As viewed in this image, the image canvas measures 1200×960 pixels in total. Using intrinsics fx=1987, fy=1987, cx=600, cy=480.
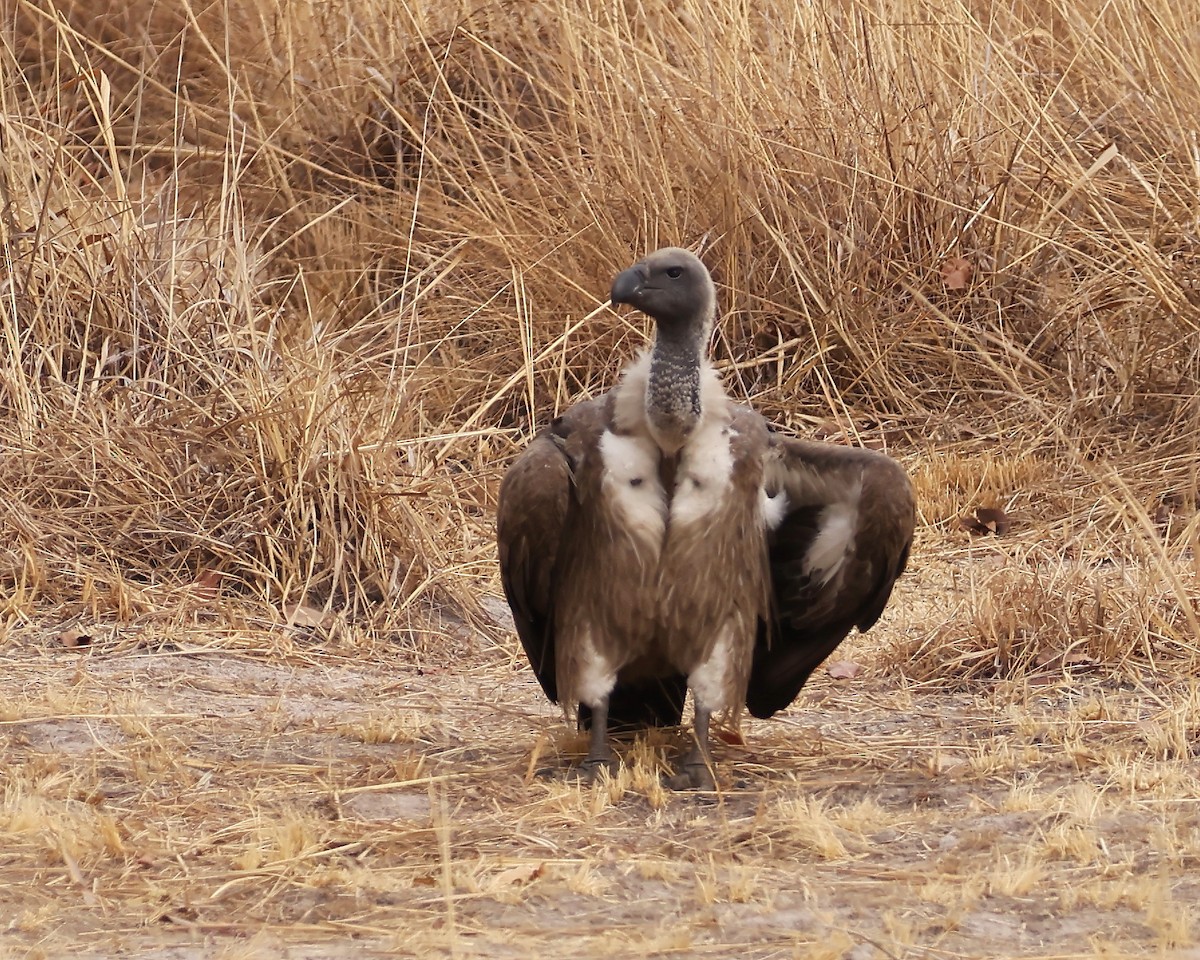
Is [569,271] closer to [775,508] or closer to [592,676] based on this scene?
[775,508]

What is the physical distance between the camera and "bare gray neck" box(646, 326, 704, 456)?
4.08m

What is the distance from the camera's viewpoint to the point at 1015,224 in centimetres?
714

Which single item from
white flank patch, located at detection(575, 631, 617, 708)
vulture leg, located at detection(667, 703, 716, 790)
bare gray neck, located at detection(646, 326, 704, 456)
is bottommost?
vulture leg, located at detection(667, 703, 716, 790)

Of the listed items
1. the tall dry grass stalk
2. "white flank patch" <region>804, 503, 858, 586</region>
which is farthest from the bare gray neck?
the tall dry grass stalk

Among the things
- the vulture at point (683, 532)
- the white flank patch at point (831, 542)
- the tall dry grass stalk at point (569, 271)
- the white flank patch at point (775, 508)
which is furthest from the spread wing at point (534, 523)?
the tall dry grass stalk at point (569, 271)

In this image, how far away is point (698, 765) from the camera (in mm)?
4195

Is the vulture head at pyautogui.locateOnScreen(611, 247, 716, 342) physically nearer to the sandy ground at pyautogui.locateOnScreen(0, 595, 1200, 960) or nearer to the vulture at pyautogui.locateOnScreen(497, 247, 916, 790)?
the vulture at pyautogui.locateOnScreen(497, 247, 916, 790)

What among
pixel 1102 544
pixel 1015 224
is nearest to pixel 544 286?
pixel 1015 224

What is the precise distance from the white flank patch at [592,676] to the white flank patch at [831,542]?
50 centimetres

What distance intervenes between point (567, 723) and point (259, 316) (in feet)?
7.76

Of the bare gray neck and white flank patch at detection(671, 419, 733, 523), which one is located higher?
the bare gray neck

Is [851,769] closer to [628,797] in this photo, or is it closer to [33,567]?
[628,797]

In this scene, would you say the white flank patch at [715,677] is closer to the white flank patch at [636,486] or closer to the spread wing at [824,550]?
the spread wing at [824,550]

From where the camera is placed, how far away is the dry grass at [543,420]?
11.3 ft
